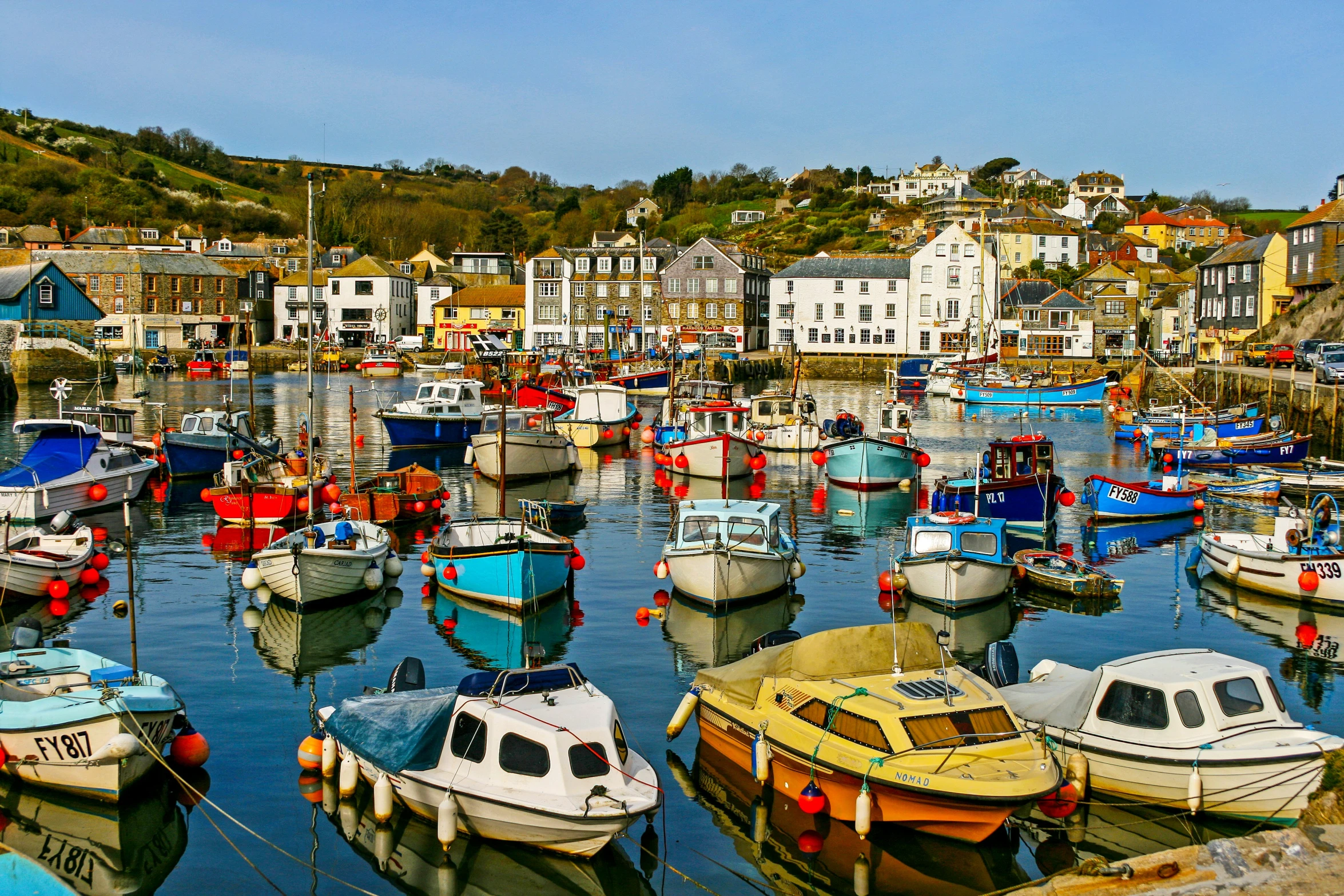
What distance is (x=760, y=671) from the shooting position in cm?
1703

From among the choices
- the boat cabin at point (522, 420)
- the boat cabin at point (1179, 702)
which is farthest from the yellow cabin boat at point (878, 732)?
the boat cabin at point (522, 420)

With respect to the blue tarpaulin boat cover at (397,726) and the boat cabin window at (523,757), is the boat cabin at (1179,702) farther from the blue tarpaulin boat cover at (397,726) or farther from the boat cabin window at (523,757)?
the blue tarpaulin boat cover at (397,726)

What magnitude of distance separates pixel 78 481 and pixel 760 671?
88.5 ft

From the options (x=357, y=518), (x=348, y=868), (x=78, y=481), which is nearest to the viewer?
(x=348, y=868)

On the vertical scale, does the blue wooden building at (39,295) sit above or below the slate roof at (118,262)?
below

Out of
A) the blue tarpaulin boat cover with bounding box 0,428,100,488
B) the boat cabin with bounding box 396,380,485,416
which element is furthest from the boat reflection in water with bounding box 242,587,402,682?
the boat cabin with bounding box 396,380,485,416

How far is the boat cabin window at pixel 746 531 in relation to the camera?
1005 inches

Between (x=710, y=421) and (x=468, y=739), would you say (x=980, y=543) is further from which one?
(x=710, y=421)

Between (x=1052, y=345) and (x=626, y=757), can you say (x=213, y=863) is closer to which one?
(x=626, y=757)

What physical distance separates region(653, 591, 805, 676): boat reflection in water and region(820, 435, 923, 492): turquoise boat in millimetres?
15852

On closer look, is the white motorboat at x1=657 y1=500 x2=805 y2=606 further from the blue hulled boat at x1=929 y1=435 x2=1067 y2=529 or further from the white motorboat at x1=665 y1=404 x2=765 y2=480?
the white motorboat at x1=665 y1=404 x2=765 y2=480

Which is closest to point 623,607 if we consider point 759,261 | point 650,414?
point 650,414

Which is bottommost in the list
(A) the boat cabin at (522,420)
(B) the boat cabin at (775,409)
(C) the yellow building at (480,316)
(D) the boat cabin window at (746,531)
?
(D) the boat cabin window at (746,531)

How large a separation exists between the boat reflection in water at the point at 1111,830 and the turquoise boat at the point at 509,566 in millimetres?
12183
